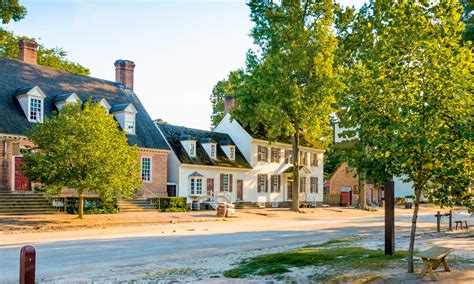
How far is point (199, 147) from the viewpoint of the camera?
46.1 m

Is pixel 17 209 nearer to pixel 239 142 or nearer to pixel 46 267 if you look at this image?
pixel 46 267

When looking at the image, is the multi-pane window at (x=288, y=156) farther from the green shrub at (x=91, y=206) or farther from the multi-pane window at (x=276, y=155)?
the green shrub at (x=91, y=206)

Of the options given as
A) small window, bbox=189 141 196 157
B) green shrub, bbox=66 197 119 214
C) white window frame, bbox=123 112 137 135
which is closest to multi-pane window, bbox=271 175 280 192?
small window, bbox=189 141 196 157

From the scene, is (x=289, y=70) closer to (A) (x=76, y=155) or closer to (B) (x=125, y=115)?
(B) (x=125, y=115)

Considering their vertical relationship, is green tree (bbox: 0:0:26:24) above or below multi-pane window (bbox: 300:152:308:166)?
above

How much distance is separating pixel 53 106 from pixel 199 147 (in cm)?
1420

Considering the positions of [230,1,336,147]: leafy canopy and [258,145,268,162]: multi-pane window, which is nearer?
[230,1,336,147]: leafy canopy

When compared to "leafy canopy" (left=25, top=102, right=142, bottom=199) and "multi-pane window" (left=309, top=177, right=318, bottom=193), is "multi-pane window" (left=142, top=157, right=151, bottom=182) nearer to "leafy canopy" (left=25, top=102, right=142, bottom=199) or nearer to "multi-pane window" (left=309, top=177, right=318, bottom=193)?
"leafy canopy" (left=25, top=102, right=142, bottom=199)

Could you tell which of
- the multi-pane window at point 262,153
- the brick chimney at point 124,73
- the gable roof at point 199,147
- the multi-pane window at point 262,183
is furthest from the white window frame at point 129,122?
the multi-pane window at point 262,183

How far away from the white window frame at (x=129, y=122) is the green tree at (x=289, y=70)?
26.5 feet

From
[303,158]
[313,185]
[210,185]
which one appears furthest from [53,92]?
[313,185]

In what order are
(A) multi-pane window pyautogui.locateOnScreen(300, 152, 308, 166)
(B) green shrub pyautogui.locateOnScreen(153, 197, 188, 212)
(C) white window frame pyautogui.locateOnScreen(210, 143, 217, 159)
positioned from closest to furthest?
(B) green shrub pyautogui.locateOnScreen(153, 197, 188, 212) → (C) white window frame pyautogui.locateOnScreen(210, 143, 217, 159) → (A) multi-pane window pyautogui.locateOnScreen(300, 152, 308, 166)

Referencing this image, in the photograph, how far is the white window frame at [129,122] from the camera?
3925cm

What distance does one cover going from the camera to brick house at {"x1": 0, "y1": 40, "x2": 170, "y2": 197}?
31438mm
